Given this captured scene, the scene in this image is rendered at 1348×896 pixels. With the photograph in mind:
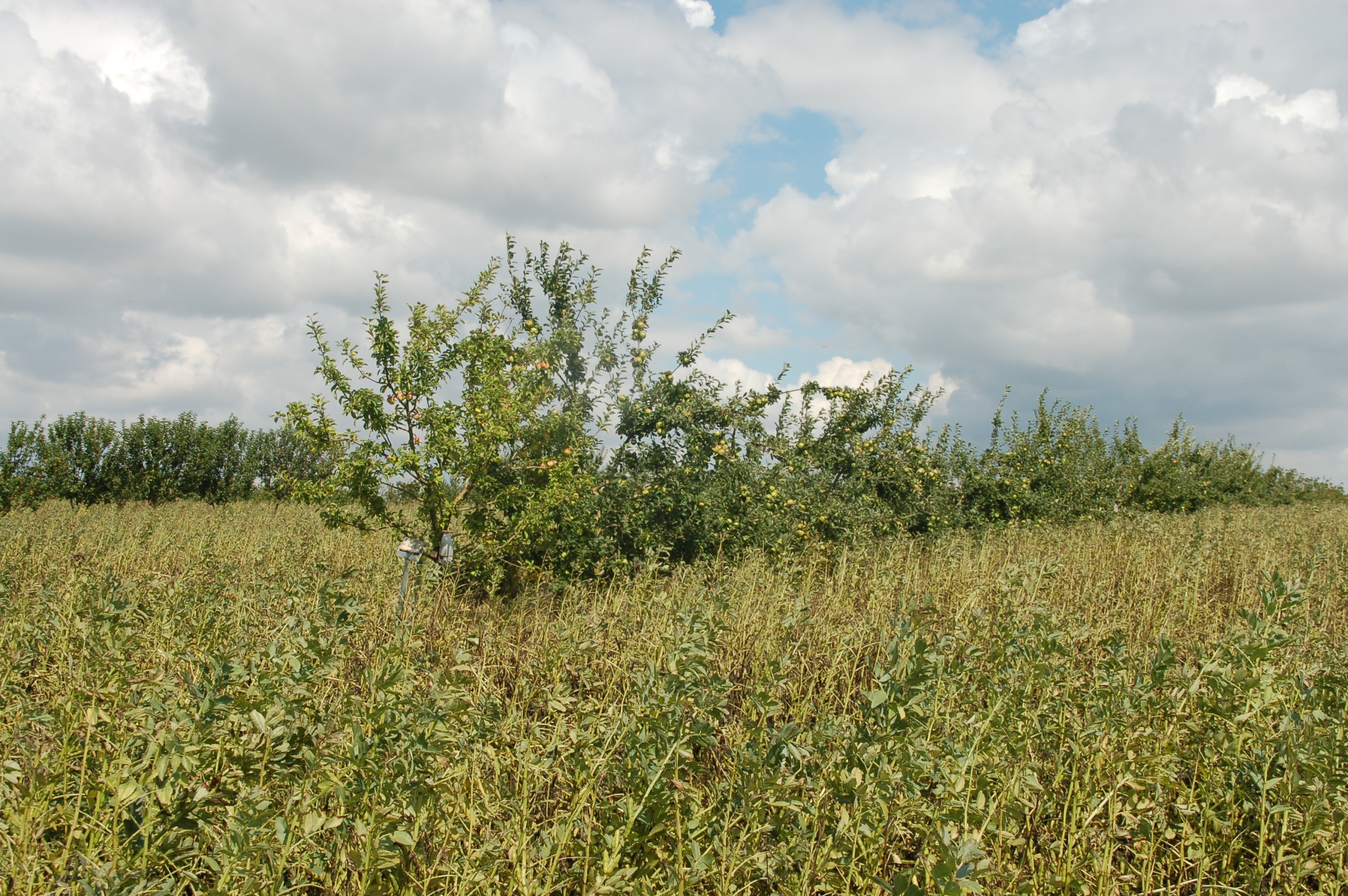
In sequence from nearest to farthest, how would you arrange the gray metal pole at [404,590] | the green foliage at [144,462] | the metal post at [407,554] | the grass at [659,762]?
1. the grass at [659,762]
2. the gray metal pole at [404,590]
3. the metal post at [407,554]
4. the green foliage at [144,462]

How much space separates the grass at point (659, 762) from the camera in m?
2.10

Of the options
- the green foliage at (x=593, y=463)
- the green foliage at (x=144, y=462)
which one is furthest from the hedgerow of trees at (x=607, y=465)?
the green foliage at (x=144, y=462)

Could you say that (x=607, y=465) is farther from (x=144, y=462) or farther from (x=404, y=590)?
(x=144, y=462)

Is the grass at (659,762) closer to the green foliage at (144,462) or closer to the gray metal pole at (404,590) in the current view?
the gray metal pole at (404,590)

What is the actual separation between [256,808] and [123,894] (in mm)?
303

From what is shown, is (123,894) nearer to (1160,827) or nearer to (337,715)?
(337,715)

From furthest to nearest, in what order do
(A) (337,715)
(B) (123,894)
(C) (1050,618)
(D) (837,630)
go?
(D) (837,630) → (C) (1050,618) → (A) (337,715) → (B) (123,894)

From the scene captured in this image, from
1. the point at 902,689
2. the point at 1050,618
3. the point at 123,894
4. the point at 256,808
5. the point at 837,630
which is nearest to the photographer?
the point at 123,894

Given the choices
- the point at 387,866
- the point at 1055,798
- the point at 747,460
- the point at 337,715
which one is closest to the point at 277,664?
the point at 337,715

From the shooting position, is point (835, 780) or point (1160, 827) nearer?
point (835, 780)

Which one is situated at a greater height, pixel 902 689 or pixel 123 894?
pixel 902 689

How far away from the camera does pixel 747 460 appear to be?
7.32 metres

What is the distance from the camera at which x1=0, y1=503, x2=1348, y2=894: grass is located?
6.89 feet

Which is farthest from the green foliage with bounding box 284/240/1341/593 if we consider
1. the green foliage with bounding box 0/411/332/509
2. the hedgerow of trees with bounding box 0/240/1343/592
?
the green foliage with bounding box 0/411/332/509
